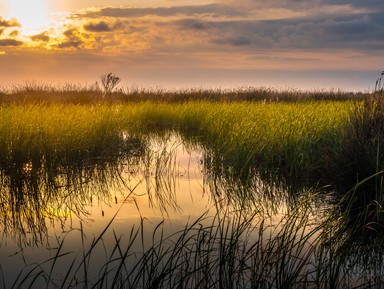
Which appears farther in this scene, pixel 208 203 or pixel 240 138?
pixel 240 138

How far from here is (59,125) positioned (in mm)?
10938

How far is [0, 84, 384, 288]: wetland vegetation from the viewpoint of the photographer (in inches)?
150

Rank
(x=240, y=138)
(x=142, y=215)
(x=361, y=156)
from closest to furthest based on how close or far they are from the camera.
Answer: (x=142, y=215)
(x=361, y=156)
(x=240, y=138)

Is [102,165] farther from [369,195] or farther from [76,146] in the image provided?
[369,195]

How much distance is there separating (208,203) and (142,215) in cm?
115

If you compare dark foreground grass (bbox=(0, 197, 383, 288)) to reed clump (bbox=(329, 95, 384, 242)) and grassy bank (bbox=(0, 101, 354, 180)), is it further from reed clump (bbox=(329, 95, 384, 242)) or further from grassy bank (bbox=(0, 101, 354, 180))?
grassy bank (bbox=(0, 101, 354, 180))

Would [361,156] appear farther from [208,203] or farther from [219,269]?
[219,269]

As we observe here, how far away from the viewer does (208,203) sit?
6.97 meters

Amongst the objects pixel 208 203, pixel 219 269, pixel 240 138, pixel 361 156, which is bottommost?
pixel 208 203

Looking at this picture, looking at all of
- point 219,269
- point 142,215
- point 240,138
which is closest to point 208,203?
point 142,215

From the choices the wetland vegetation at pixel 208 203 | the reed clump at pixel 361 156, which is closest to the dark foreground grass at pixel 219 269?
the wetland vegetation at pixel 208 203

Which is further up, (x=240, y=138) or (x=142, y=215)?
(x=240, y=138)

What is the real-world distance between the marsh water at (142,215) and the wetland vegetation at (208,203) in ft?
0.08

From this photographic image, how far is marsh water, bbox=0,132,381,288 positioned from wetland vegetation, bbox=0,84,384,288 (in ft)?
0.08
